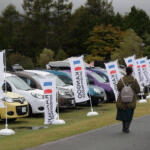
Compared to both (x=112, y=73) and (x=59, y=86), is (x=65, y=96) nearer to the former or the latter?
(x=59, y=86)

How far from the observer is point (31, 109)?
20188mm

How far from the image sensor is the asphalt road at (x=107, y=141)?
11.0m

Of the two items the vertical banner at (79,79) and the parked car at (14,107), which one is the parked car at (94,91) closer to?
the vertical banner at (79,79)

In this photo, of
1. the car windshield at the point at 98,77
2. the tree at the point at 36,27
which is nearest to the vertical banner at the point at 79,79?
the car windshield at the point at 98,77

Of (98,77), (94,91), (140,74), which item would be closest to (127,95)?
(94,91)

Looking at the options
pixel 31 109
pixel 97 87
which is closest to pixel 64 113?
pixel 31 109

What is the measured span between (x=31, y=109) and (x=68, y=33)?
3078 inches

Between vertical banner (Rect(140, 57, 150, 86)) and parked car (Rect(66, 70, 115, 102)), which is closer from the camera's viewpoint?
parked car (Rect(66, 70, 115, 102))

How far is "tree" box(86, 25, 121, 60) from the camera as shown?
88.0 m

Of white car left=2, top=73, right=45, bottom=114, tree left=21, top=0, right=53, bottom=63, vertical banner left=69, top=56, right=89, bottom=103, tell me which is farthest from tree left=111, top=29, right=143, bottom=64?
white car left=2, top=73, right=45, bottom=114

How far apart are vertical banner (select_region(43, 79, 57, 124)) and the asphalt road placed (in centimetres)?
229

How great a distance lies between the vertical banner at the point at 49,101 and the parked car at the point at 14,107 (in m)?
1.39

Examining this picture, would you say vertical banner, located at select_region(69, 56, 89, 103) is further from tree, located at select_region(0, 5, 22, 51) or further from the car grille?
tree, located at select_region(0, 5, 22, 51)

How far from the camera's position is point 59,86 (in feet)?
76.6
